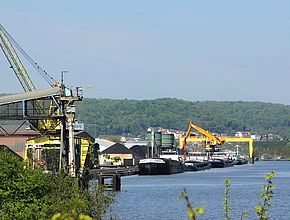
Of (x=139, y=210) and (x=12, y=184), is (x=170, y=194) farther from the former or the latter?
(x=12, y=184)

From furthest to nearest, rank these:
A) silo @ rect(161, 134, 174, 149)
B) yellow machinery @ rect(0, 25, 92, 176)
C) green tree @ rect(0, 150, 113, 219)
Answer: silo @ rect(161, 134, 174, 149)
yellow machinery @ rect(0, 25, 92, 176)
green tree @ rect(0, 150, 113, 219)

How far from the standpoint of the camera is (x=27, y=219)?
30781mm

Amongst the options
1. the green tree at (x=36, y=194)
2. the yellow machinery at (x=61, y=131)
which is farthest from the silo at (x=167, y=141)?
the green tree at (x=36, y=194)

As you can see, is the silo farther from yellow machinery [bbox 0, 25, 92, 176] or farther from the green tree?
the green tree

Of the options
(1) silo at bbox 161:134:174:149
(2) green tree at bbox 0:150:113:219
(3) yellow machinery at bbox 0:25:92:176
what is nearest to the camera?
(2) green tree at bbox 0:150:113:219

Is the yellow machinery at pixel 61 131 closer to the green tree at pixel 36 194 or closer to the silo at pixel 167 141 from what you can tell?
the green tree at pixel 36 194

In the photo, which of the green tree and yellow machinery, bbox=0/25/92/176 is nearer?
the green tree

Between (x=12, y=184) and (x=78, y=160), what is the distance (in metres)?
34.0

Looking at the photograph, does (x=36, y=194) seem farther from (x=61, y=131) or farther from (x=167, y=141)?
(x=167, y=141)

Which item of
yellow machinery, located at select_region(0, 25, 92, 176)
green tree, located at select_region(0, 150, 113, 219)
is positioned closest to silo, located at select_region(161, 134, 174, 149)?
yellow machinery, located at select_region(0, 25, 92, 176)

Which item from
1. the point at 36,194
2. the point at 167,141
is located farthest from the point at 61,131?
the point at 167,141

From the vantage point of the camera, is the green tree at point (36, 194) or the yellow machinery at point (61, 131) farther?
the yellow machinery at point (61, 131)

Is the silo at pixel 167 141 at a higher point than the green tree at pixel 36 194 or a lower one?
higher

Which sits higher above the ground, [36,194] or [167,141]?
[167,141]
